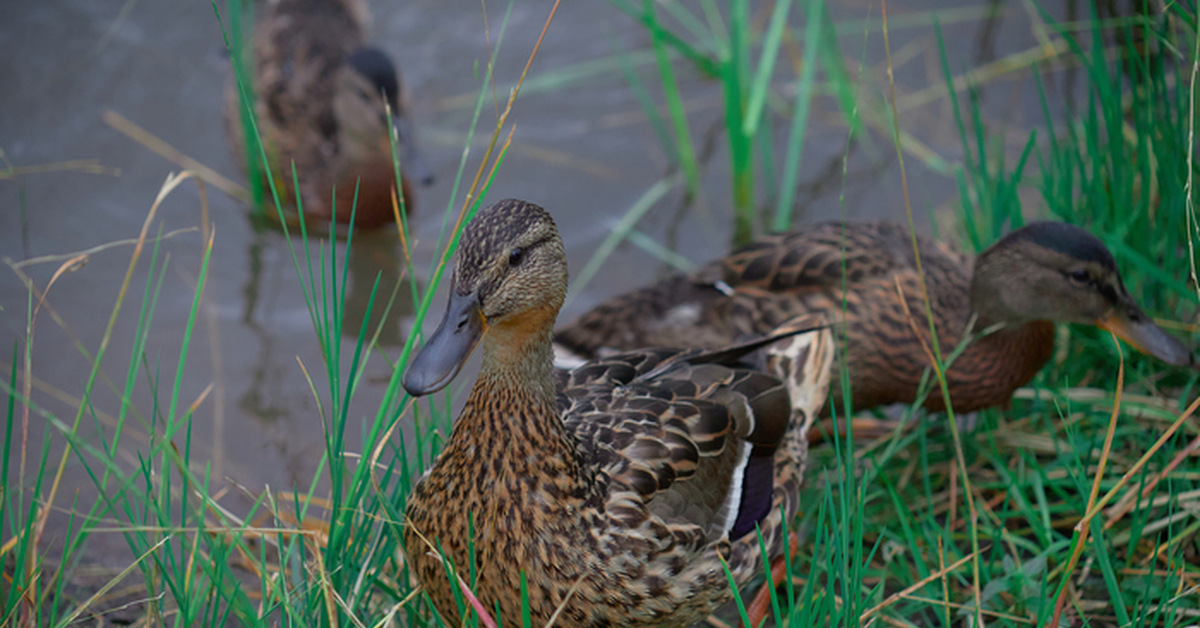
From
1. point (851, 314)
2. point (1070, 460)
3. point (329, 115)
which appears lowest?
point (1070, 460)

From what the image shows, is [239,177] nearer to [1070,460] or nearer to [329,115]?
[329,115]

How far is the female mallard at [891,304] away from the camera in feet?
10.4

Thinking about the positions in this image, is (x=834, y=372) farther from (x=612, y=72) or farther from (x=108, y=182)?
(x=108, y=182)

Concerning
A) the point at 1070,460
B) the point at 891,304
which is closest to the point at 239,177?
the point at 891,304

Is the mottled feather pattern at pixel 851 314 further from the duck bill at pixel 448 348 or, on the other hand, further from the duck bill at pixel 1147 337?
the duck bill at pixel 448 348

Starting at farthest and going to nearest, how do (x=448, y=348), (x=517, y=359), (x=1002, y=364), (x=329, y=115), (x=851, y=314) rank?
1. (x=329, y=115)
2. (x=851, y=314)
3. (x=1002, y=364)
4. (x=517, y=359)
5. (x=448, y=348)

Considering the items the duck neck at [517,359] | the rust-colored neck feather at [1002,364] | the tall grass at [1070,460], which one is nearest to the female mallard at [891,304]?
the rust-colored neck feather at [1002,364]

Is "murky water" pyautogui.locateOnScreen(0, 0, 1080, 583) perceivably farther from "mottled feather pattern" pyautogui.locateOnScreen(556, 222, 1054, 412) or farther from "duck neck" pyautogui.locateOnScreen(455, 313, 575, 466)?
"duck neck" pyautogui.locateOnScreen(455, 313, 575, 466)

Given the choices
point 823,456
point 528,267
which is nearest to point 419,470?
point 528,267

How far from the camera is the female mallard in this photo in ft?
10.4

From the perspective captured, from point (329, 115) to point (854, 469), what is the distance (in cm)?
293

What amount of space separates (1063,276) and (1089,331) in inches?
21.2

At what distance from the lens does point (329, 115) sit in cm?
473

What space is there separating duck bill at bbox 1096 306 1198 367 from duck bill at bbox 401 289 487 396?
2064 mm
